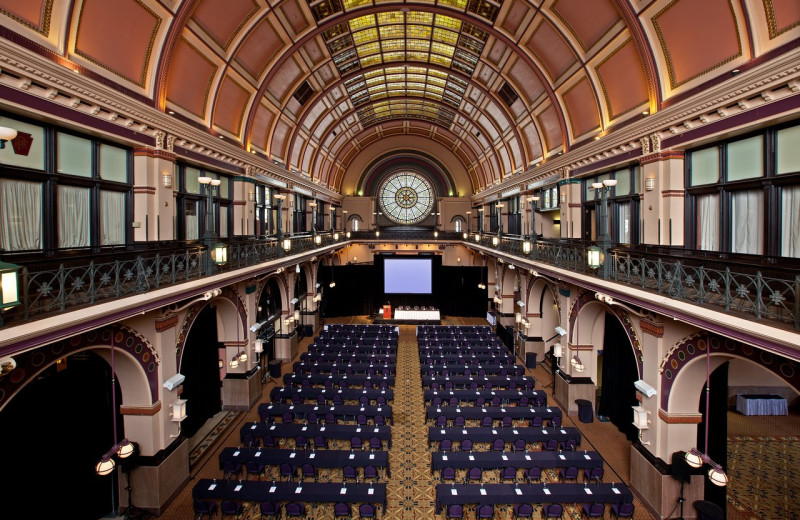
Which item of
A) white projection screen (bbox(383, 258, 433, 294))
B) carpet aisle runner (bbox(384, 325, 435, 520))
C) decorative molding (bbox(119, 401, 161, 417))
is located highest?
white projection screen (bbox(383, 258, 433, 294))

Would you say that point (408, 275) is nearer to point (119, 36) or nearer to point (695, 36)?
point (695, 36)

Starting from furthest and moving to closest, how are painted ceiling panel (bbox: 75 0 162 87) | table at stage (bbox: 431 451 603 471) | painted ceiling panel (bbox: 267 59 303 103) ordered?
painted ceiling panel (bbox: 267 59 303 103) → table at stage (bbox: 431 451 603 471) → painted ceiling panel (bbox: 75 0 162 87)

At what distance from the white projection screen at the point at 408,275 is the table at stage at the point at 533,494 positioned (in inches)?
923

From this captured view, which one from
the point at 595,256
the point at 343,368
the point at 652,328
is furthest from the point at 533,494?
the point at 343,368

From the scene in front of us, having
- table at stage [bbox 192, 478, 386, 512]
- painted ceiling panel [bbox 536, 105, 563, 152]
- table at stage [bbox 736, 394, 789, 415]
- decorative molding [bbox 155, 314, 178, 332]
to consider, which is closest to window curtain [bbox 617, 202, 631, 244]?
painted ceiling panel [bbox 536, 105, 563, 152]

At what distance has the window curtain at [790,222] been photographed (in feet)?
22.7

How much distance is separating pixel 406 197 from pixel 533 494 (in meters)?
30.9

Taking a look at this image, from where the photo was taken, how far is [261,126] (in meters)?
17.6

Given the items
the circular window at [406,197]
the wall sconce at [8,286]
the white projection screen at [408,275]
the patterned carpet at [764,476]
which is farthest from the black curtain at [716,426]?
the circular window at [406,197]

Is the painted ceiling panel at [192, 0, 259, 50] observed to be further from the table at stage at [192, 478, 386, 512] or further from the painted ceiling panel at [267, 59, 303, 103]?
the table at stage at [192, 478, 386, 512]

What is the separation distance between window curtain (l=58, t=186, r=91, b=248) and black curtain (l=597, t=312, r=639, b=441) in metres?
14.4

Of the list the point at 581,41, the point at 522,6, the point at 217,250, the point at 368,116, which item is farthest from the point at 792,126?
the point at 368,116

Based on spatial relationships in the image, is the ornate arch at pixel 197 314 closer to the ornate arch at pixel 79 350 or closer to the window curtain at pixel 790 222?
the ornate arch at pixel 79 350

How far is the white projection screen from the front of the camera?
1271 inches
